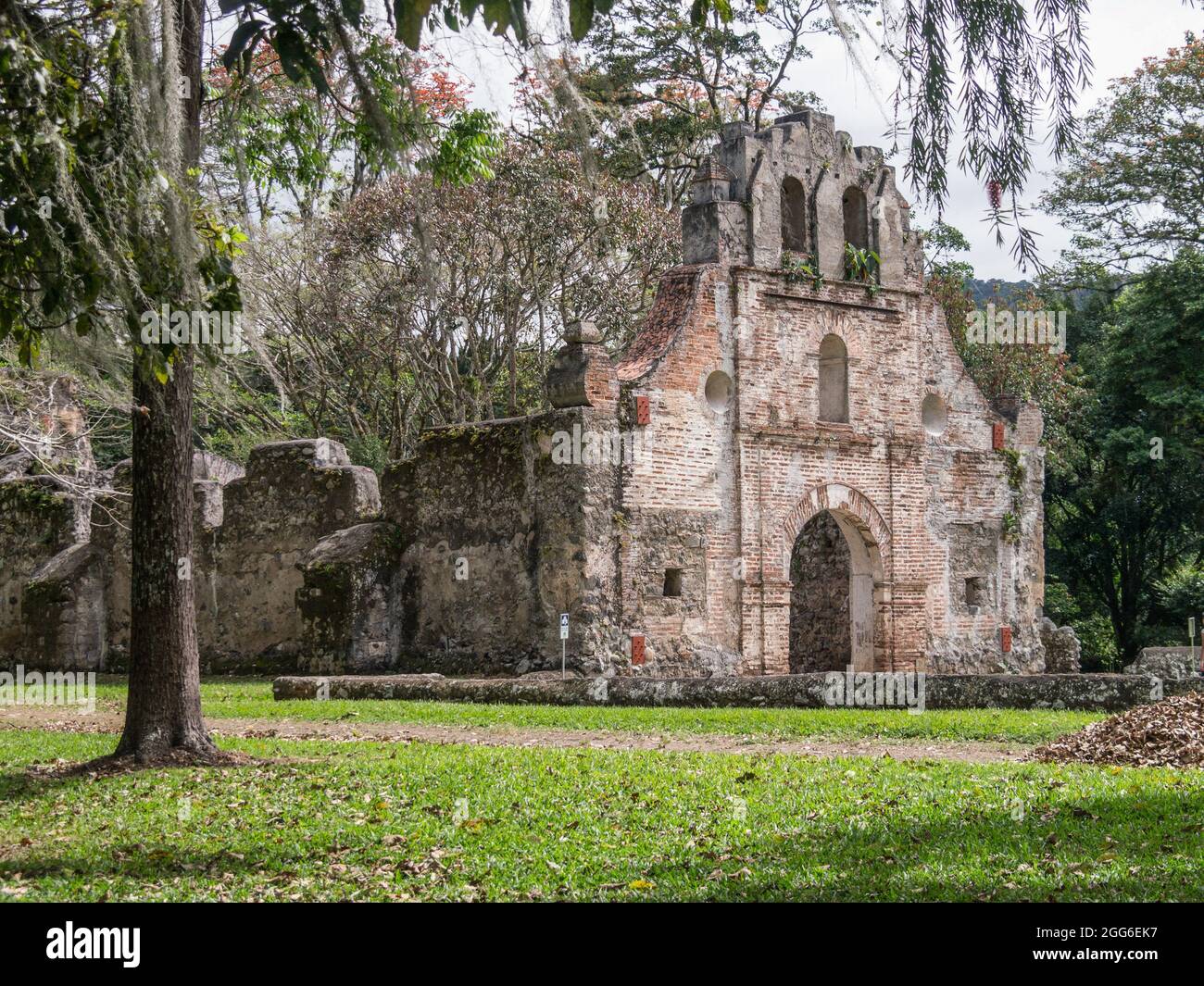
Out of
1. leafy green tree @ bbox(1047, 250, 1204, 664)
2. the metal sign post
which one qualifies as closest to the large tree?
the metal sign post

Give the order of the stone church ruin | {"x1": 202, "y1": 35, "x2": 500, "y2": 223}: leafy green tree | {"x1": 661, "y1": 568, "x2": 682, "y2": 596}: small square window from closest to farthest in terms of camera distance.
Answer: {"x1": 202, "y1": 35, "x2": 500, "y2": 223}: leafy green tree, the stone church ruin, {"x1": 661, "y1": 568, "x2": 682, "y2": 596}: small square window

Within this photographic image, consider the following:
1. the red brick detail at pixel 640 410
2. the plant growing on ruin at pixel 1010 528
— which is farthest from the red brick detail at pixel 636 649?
the plant growing on ruin at pixel 1010 528

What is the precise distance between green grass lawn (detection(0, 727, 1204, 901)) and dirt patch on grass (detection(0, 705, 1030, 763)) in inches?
45.0

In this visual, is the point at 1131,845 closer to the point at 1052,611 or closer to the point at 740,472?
the point at 740,472

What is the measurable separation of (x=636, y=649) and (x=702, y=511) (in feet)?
7.53

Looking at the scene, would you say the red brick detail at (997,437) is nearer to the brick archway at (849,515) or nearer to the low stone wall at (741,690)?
the brick archway at (849,515)

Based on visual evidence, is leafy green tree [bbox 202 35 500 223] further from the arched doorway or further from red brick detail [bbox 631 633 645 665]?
the arched doorway

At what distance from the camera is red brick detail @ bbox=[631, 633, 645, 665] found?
19844 millimetres

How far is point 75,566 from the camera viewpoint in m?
24.6

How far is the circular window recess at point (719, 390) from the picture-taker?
21203 millimetres

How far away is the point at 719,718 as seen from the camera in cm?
1493

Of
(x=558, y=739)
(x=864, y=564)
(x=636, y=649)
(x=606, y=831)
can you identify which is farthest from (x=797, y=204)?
(x=606, y=831)
